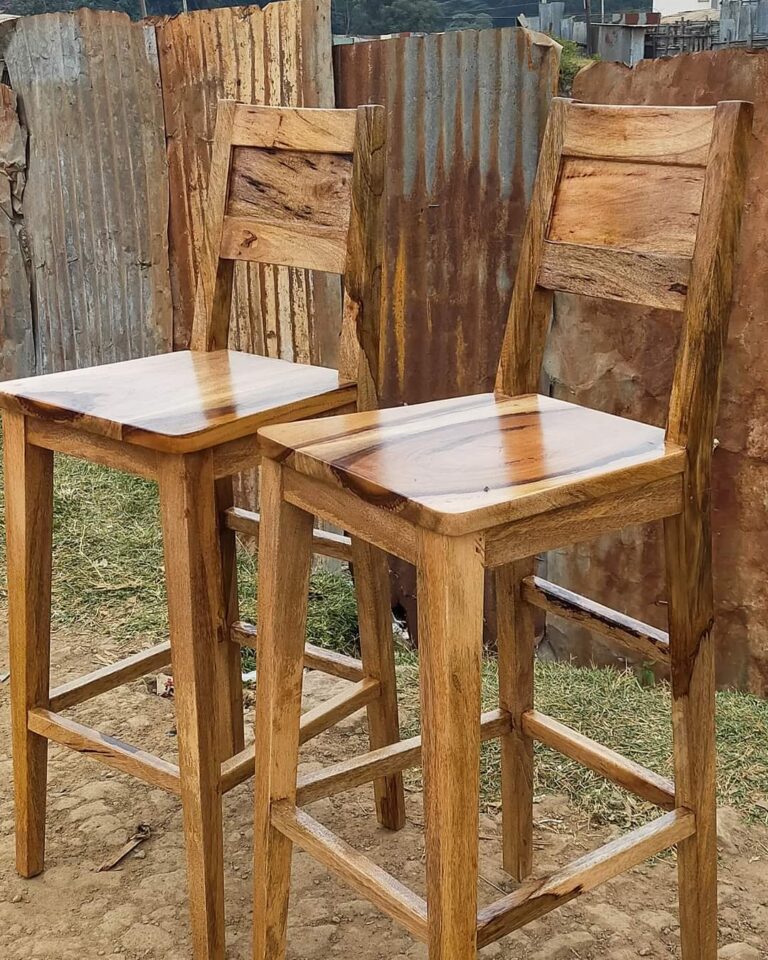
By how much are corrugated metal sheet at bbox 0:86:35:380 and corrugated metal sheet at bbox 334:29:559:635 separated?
189cm

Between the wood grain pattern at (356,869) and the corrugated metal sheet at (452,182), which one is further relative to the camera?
the corrugated metal sheet at (452,182)

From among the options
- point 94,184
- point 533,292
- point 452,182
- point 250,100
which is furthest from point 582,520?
point 94,184

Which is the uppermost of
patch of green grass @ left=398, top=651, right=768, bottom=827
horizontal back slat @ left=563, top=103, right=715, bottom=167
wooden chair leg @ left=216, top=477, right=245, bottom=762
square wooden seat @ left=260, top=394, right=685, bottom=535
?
horizontal back slat @ left=563, top=103, right=715, bottom=167

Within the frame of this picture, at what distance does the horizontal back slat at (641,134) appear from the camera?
164 cm

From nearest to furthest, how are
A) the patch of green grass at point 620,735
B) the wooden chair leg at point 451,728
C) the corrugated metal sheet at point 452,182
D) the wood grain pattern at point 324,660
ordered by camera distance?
the wooden chair leg at point 451,728 → the wood grain pattern at point 324,660 → the patch of green grass at point 620,735 → the corrugated metal sheet at point 452,182

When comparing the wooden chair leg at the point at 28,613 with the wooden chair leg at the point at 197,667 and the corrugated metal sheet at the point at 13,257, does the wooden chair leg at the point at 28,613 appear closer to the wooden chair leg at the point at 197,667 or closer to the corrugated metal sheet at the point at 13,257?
the wooden chair leg at the point at 197,667

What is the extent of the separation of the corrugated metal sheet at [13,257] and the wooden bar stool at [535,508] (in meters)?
3.40

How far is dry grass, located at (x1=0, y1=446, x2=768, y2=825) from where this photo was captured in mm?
2584

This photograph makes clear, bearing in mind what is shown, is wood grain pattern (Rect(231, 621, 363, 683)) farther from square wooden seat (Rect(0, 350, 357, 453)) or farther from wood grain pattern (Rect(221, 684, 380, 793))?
square wooden seat (Rect(0, 350, 357, 453))

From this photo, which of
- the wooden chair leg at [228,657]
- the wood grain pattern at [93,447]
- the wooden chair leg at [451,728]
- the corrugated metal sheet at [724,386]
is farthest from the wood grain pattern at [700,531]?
the corrugated metal sheet at [724,386]

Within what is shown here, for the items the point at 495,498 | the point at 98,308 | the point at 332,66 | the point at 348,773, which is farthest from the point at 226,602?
the point at 98,308

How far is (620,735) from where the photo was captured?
2721 mm

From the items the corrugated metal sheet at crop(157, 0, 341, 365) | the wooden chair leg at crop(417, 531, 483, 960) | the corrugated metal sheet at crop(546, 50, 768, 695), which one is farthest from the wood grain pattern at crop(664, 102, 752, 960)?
the corrugated metal sheet at crop(157, 0, 341, 365)

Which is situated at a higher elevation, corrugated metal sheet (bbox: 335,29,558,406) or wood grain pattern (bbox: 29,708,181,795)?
corrugated metal sheet (bbox: 335,29,558,406)
